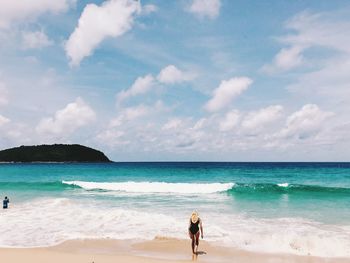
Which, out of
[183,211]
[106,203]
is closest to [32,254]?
[183,211]

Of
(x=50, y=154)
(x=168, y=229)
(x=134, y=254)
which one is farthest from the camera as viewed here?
(x=50, y=154)

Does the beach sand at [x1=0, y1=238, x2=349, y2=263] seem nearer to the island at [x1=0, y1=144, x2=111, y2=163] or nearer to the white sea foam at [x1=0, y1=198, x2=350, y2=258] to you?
the white sea foam at [x1=0, y1=198, x2=350, y2=258]

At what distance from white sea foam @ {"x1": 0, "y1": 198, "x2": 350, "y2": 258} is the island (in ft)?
525

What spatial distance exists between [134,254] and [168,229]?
4361 millimetres

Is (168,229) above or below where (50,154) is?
below

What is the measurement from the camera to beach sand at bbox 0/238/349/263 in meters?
11.1

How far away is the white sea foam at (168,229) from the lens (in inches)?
540

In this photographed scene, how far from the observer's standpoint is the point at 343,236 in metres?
14.9

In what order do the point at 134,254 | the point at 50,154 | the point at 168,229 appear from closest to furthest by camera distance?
the point at 134,254
the point at 168,229
the point at 50,154

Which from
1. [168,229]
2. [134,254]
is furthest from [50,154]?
[134,254]

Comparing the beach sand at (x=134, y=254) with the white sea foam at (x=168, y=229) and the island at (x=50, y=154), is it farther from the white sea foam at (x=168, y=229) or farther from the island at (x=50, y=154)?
the island at (x=50, y=154)

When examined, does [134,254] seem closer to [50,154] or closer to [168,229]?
[168,229]

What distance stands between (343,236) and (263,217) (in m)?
5.32

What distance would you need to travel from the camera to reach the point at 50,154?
572 feet
